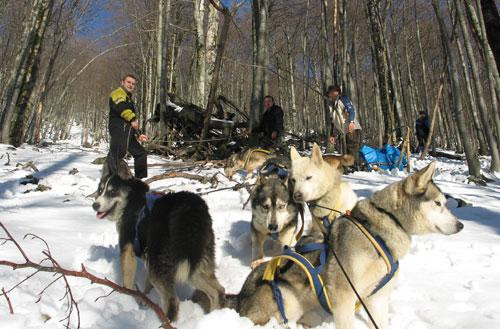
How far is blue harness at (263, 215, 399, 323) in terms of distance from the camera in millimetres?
2852

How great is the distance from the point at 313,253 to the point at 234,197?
4166 mm

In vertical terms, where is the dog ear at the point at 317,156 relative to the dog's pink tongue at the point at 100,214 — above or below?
above

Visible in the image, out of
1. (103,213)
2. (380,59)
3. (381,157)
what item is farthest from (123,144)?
(380,59)

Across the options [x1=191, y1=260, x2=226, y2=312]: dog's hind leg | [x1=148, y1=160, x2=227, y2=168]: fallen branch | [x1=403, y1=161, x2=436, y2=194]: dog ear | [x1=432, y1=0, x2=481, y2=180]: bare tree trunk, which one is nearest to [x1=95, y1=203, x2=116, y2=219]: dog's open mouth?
[x1=191, y1=260, x2=226, y2=312]: dog's hind leg

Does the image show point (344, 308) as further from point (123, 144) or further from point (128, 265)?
point (123, 144)

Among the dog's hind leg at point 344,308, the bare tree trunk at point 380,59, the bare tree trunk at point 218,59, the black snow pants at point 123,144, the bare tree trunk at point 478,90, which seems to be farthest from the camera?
the bare tree trunk at point 380,59

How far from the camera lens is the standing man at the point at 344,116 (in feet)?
31.5

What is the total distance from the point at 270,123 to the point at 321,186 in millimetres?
5849

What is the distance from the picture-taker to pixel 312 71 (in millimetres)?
34344

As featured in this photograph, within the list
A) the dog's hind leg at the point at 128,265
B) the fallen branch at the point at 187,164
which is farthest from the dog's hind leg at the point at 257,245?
the fallen branch at the point at 187,164

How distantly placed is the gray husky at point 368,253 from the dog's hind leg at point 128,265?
1310 millimetres

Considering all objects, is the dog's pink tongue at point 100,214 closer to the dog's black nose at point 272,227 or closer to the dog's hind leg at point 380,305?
the dog's black nose at point 272,227

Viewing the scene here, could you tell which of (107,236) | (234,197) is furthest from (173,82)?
(107,236)

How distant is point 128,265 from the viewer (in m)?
3.76
